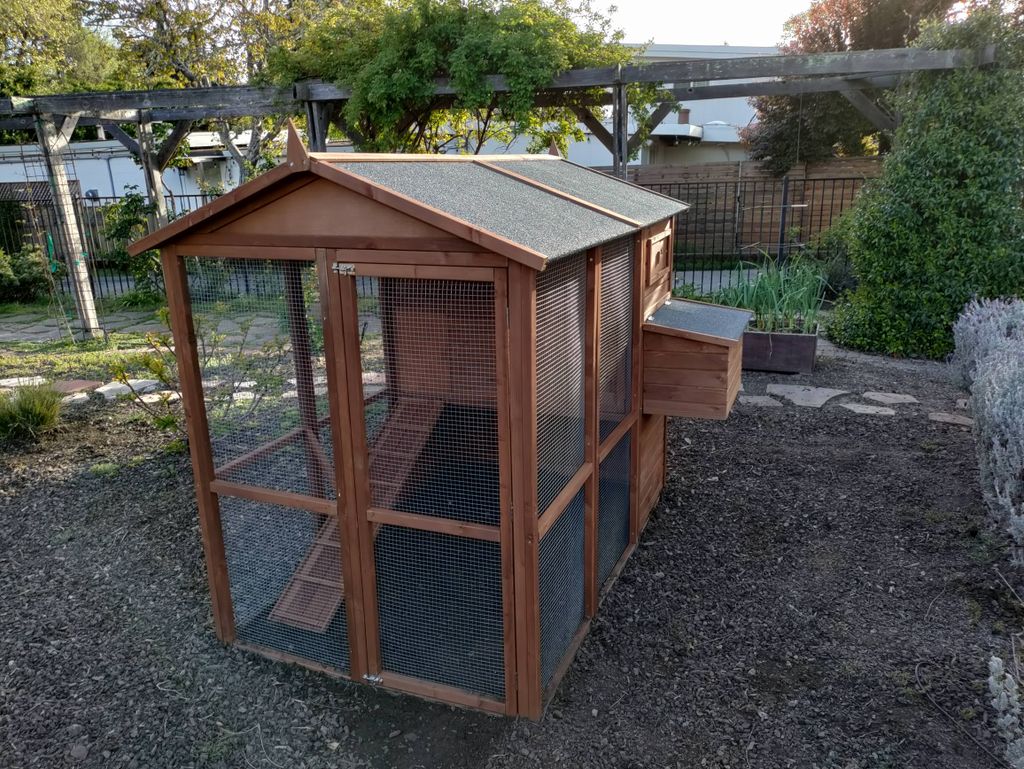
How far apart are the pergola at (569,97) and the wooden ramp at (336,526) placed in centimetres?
559

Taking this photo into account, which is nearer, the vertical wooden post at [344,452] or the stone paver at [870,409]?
the vertical wooden post at [344,452]

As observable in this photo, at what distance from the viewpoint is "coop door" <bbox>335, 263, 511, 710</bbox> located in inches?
90.7

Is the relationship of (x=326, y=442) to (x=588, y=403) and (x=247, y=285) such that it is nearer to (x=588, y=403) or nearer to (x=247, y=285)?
(x=247, y=285)

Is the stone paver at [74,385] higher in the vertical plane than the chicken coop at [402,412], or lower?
lower

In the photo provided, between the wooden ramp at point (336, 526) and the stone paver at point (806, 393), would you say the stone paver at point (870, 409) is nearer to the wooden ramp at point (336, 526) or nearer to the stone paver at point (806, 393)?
the stone paver at point (806, 393)

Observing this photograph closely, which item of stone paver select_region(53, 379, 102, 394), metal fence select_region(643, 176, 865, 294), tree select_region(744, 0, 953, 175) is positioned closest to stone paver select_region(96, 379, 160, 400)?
stone paver select_region(53, 379, 102, 394)

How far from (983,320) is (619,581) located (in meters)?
4.10

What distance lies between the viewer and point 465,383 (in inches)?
94.0

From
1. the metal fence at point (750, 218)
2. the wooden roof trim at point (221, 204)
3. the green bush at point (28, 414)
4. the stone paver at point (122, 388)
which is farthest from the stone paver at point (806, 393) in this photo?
the metal fence at point (750, 218)

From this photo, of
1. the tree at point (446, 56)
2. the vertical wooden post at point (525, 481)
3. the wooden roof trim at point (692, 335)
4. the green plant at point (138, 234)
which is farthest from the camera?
the green plant at point (138, 234)

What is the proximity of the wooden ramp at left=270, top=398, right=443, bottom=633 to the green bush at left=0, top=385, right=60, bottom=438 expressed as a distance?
3169 millimetres

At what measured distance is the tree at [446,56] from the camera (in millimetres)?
7199

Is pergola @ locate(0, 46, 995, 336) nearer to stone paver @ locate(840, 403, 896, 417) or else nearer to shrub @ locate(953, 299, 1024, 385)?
shrub @ locate(953, 299, 1024, 385)

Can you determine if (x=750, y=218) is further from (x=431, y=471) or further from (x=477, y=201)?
(x=431, y=471)
